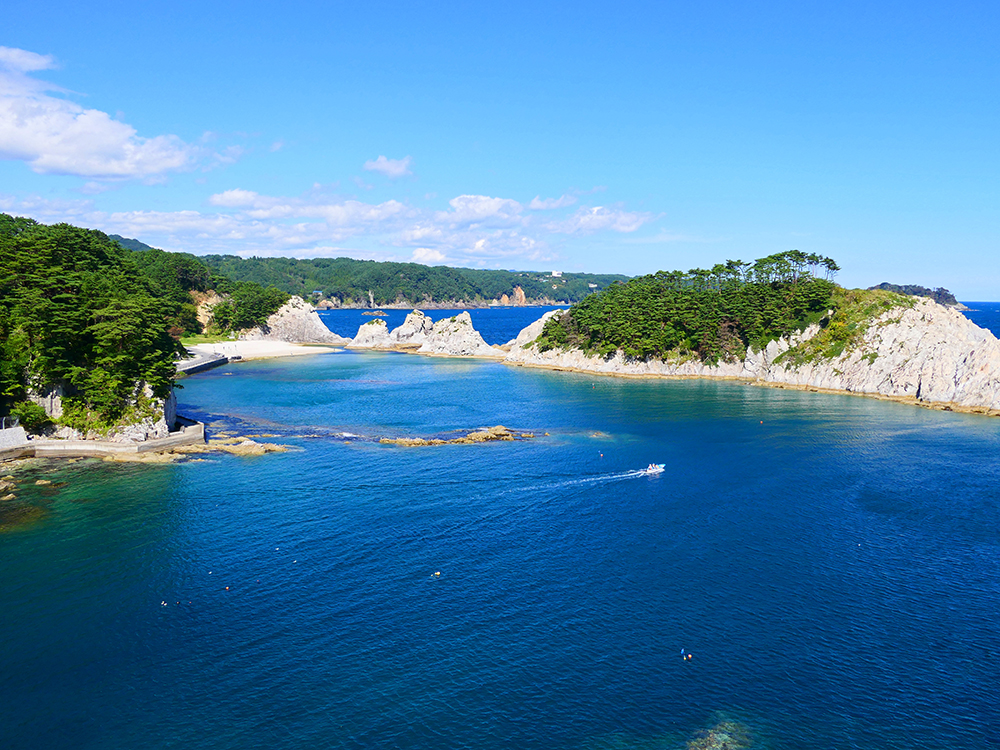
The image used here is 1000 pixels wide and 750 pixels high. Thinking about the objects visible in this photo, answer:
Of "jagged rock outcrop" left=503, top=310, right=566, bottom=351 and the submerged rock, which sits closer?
the submerged rock

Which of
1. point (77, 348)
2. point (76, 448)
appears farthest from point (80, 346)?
point (76, 448)

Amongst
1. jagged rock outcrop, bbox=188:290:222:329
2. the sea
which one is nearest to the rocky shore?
the sea

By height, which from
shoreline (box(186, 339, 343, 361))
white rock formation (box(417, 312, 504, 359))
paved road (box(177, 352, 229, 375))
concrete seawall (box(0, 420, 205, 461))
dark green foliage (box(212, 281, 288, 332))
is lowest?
concrete seawall (box(0, 420, 205, 461))

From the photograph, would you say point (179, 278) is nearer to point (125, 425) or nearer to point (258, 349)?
point (258, 349)

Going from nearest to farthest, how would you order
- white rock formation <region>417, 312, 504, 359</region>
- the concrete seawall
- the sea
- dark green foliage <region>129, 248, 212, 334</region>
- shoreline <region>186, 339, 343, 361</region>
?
the sea → the concrete seawall → shoreline <region>186, 339, 343, 361</region> → white rock formation <region>417, 312, 504, 359</region> → dark green foliage <region>129, 248, 212, 334</region>

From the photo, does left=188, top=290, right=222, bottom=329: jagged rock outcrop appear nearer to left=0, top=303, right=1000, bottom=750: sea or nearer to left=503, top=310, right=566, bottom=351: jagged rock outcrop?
left=503, top=310, right=566, bottom=351: jagged rock outcrop

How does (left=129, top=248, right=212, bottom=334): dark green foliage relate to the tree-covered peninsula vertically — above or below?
above

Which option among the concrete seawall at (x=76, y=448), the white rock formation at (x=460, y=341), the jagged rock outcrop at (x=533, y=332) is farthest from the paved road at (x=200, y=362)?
the jagged rock outcrop at (x=533, y=332)

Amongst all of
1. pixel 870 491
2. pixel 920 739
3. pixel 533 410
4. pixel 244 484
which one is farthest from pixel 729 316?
pixel 920 739
